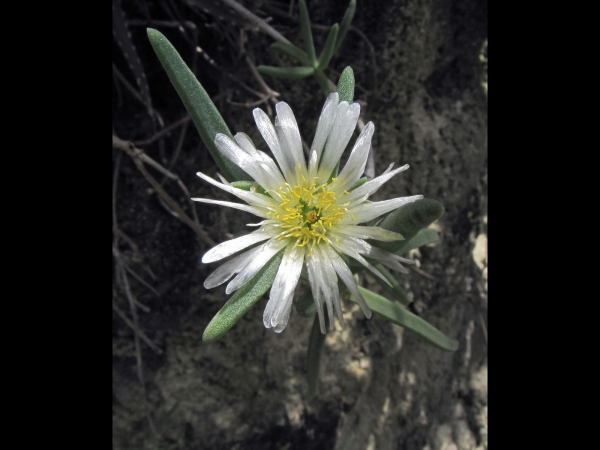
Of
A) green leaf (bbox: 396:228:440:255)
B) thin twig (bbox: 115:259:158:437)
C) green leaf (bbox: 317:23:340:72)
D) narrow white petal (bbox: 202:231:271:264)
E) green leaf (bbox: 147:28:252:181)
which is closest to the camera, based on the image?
narrow white petal (bbox: 202:231:271:264)

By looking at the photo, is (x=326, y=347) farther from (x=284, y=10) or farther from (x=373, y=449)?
(x=284, y=10)

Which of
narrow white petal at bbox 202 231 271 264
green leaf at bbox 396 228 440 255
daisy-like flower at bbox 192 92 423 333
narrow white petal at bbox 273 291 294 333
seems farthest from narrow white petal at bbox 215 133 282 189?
green leaf at bbox 396 228 440 255

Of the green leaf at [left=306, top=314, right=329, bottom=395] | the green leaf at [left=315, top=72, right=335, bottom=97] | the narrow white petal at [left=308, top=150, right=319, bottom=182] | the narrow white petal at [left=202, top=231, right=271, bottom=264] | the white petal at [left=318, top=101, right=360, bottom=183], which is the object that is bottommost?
the green leaf at [left=306, top=314, right=329, bottom=395]

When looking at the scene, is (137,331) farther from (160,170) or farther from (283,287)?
(283,287)

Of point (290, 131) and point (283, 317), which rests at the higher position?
point (290, 131)

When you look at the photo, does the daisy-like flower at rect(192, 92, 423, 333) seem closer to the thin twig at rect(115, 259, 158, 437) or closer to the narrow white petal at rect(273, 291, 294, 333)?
the narrow white petal at rect(273, 291, 294, 333)

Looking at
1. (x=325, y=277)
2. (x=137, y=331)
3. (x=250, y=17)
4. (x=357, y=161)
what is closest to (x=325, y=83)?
(x=250, y=17)

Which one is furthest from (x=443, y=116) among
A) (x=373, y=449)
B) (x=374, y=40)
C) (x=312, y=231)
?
(x=373, y=449)

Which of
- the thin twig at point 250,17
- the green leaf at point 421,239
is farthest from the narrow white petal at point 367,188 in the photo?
the thin twig at point 250,17
